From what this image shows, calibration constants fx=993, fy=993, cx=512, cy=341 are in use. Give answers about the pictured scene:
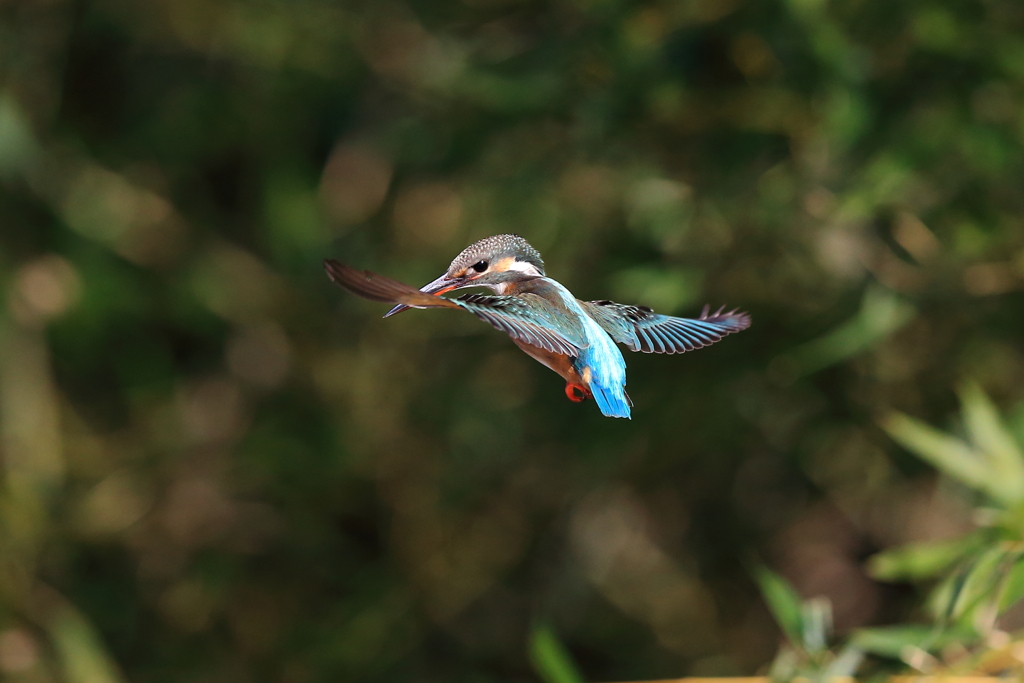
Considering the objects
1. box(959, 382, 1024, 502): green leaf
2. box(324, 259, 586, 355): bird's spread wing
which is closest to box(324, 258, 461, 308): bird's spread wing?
box(324, 259, 586, 355): bird's spread wing

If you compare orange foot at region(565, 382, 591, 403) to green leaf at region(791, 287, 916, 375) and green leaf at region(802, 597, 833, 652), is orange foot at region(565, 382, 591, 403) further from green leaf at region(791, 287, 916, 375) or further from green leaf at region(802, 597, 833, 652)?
green leaf at region(791, 287, 916, 375)

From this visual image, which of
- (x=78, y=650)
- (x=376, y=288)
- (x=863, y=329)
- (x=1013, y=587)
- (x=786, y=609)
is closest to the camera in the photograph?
(x=376, y=288)

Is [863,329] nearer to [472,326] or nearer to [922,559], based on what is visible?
[922,559]

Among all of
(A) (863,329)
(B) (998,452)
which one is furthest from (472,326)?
(B) (998,452)

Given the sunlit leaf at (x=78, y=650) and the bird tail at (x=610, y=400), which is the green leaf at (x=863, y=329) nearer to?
the bird tail at (x=610, y=400)

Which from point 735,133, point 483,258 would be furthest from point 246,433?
point 483,258

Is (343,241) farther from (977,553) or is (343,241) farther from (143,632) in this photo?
(977,553)
